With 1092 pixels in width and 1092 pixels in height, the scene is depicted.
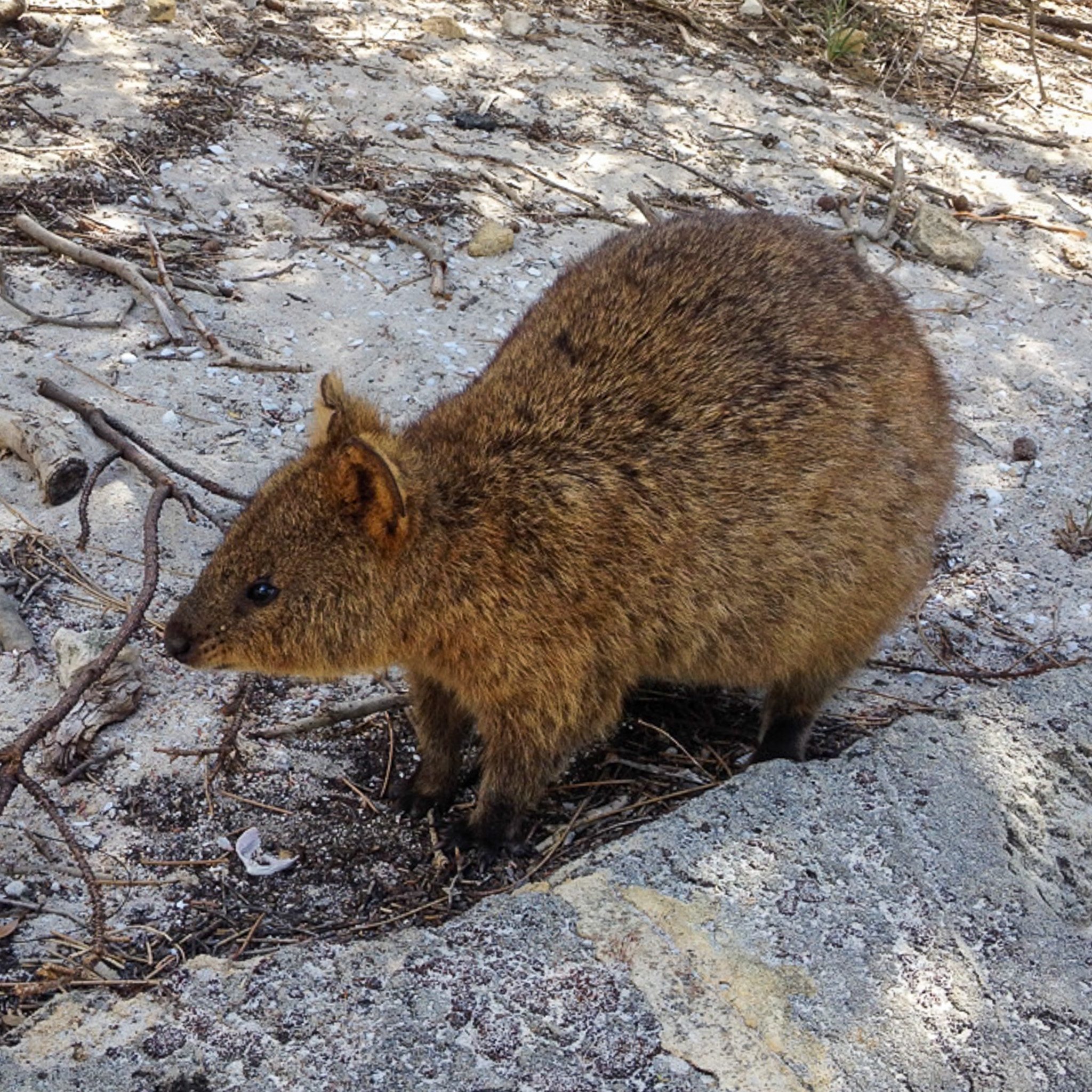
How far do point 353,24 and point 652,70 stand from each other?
6.63ft

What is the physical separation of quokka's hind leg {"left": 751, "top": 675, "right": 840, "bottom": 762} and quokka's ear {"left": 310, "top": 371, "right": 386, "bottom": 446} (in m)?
1.51

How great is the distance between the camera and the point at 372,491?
3.36 m

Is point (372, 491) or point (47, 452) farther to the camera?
point (47, 452)

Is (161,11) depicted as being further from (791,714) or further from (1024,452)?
(791,714)

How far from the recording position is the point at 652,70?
870 cm

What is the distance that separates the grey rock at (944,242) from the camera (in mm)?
7355

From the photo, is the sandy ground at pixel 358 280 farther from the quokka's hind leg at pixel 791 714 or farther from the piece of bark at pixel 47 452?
the quokka's hind leg at pixel 791 714

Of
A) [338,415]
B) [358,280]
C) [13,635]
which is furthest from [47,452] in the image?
[358,280]

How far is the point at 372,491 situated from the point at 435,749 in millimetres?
925

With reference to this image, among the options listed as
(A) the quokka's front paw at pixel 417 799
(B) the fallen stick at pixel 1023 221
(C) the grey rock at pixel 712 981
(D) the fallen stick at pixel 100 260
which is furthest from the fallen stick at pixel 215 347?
(B) the fallen stick at pixel 1023 221

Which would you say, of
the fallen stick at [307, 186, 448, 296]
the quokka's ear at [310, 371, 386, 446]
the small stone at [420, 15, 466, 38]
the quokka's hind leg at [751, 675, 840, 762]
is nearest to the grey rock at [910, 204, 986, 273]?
the fallen stick at [307, 186, 448, 296]

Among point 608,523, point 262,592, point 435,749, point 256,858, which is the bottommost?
point 256,858

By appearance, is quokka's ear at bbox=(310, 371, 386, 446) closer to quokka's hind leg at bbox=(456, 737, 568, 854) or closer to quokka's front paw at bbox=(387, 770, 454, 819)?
quokka's hind leg at bbox=(456, 737, 568, 854)

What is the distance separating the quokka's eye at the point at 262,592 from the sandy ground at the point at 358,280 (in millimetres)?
677
